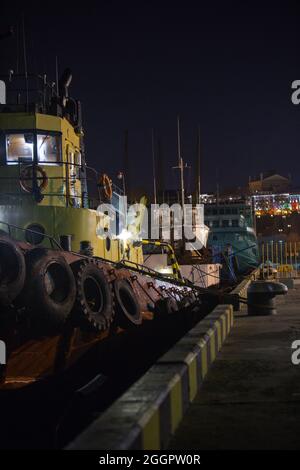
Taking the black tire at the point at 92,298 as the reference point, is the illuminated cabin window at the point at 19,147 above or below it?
above

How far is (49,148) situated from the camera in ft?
38.1

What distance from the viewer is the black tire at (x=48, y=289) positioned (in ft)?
23.4

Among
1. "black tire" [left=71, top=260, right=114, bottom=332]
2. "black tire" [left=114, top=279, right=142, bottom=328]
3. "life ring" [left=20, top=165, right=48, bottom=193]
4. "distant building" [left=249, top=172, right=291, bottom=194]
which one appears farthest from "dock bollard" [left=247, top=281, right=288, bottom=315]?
"distant building" [left=249, top=172, right=291, bottom=194]

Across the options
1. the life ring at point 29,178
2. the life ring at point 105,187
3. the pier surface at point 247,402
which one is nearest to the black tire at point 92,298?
the pier surface at point 247,402

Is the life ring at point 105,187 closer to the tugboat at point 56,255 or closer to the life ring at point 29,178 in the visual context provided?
the tugboat at point 56,255

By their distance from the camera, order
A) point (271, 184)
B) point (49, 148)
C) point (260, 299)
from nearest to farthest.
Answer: point (49, 148) → point (260, 299) → point (271, 184)

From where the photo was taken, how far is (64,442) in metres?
6.96

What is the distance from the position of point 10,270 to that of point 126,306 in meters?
3.09

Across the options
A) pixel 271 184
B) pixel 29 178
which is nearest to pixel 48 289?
pixel 29 178

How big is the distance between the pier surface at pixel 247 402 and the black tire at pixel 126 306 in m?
1.69

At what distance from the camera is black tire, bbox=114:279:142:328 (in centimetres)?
912

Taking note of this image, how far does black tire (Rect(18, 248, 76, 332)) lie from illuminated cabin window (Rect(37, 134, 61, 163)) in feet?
13.8

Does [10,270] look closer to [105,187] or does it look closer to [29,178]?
[29,178]

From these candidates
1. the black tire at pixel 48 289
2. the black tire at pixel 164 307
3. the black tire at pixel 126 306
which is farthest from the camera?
the black tire at pixel 164 307
